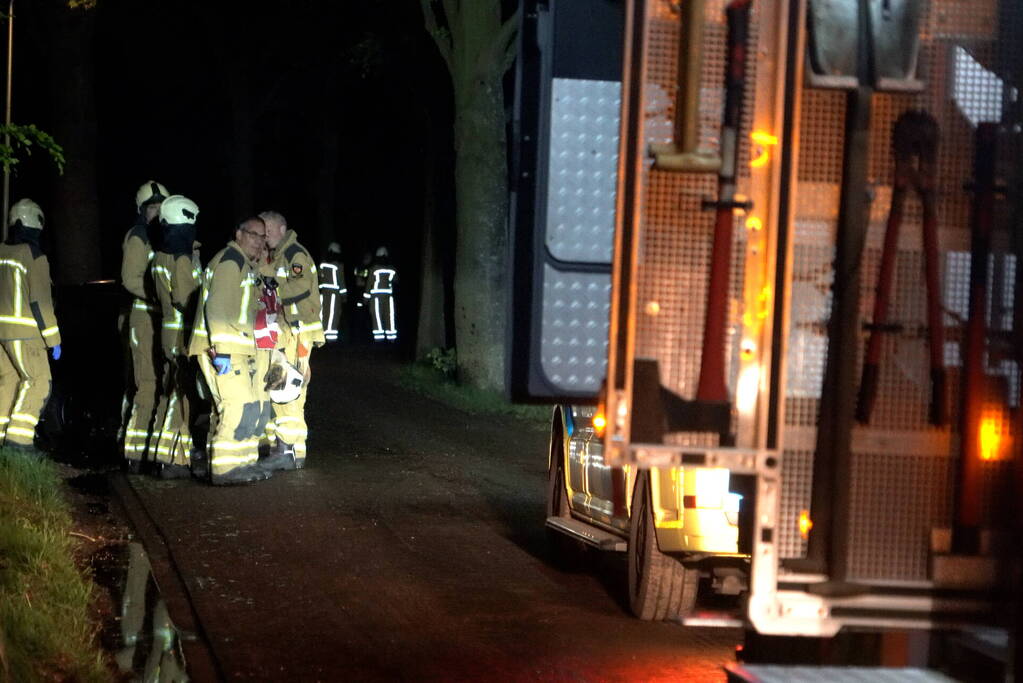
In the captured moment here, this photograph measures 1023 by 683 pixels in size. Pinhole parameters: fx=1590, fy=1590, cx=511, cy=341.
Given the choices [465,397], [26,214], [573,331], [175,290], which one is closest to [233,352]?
[175,290]

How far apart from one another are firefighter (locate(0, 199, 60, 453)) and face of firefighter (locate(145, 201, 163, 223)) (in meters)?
0.88

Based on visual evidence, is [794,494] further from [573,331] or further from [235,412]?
[235,412]

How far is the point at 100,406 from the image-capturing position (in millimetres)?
14906

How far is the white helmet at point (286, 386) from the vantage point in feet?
42.2

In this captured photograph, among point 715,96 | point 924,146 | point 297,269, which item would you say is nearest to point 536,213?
point 715,96

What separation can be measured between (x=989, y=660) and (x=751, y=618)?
0.62 metres

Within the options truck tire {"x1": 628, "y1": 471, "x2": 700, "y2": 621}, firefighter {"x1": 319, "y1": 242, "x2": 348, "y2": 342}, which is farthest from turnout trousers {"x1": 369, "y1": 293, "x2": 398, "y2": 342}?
truck tire {"x1": 628, "y1": 471, "x2": 700, "y2": 621}

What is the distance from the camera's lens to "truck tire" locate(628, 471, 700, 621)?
7641 mm

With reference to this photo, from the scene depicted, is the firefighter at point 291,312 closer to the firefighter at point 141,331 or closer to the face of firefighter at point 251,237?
the face of firefighter at point 251,237

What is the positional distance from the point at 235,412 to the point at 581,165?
25.2ft

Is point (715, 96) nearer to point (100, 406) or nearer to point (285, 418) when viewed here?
point (285, 418)

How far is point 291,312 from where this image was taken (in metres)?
12.9

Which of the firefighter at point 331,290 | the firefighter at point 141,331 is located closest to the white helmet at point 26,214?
the firefighter at point 141,331

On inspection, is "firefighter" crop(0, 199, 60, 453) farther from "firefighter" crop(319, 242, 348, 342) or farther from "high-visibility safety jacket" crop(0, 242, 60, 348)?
"firefighter" crop(319, 242, 348, 342)
